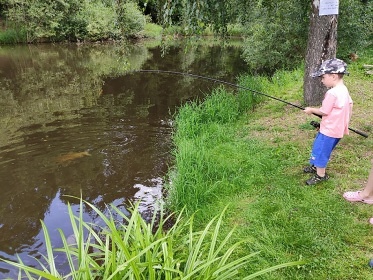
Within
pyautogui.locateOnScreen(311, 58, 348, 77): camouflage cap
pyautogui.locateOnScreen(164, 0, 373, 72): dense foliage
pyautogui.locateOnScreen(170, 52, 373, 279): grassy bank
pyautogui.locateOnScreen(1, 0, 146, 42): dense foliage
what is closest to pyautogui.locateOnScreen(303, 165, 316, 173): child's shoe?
pyautogui.locateOnScreen(170, 52, 373, 279): grassy bank

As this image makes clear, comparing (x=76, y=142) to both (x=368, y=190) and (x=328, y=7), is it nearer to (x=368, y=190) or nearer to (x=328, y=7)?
(x=328, y=7)

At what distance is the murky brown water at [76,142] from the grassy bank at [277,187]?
0.89 meters

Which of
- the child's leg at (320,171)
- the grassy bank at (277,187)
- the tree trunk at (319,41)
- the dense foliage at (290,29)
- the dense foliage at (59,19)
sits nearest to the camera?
the grassy bank at (277,187)

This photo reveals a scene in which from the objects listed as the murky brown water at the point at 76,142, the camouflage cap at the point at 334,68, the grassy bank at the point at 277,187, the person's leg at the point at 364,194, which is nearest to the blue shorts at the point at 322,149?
the grassy bank at the point at 277,187

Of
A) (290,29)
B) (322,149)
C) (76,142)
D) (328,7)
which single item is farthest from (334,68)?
(290,29)

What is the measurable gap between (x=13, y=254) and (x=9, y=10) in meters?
25.5

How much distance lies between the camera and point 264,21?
448 inches

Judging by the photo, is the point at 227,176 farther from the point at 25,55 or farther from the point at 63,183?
the point at 25,55

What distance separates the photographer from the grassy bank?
2.94 m

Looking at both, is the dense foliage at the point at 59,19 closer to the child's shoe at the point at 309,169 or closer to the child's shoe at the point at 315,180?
the child's shoe at the point at 309,169

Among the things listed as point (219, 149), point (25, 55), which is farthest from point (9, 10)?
point (219, 149)

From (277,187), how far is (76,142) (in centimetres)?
473

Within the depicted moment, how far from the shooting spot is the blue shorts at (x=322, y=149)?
370cm

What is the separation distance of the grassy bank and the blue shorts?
1.05 ft
